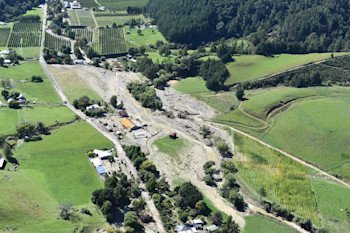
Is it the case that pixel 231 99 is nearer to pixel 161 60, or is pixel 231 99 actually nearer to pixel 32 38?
pixel 161 60

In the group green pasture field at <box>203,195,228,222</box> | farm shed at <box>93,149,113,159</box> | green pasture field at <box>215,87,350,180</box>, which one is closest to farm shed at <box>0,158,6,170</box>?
farm shed at <box>93,149,113,159</box>

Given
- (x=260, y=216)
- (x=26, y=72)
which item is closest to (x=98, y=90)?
(x=26, y=72)

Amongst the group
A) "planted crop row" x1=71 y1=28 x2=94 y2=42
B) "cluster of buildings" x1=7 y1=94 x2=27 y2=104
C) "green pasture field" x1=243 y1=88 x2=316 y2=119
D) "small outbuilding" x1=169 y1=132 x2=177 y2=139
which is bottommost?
"small outbuilding" x1=169 y1=132 x2=177 y2=139

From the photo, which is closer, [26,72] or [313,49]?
[26,72]

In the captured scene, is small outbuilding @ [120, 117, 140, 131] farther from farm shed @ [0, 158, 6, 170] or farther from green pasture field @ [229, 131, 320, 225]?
farm shed @ [0, 158, 6, 170]

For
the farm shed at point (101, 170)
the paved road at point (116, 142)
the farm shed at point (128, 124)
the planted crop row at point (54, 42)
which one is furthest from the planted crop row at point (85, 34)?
the farm shed at point (101, 170)

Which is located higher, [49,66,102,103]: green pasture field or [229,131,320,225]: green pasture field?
[49,66,102,103]: green pasture field

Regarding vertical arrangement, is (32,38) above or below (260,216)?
above
